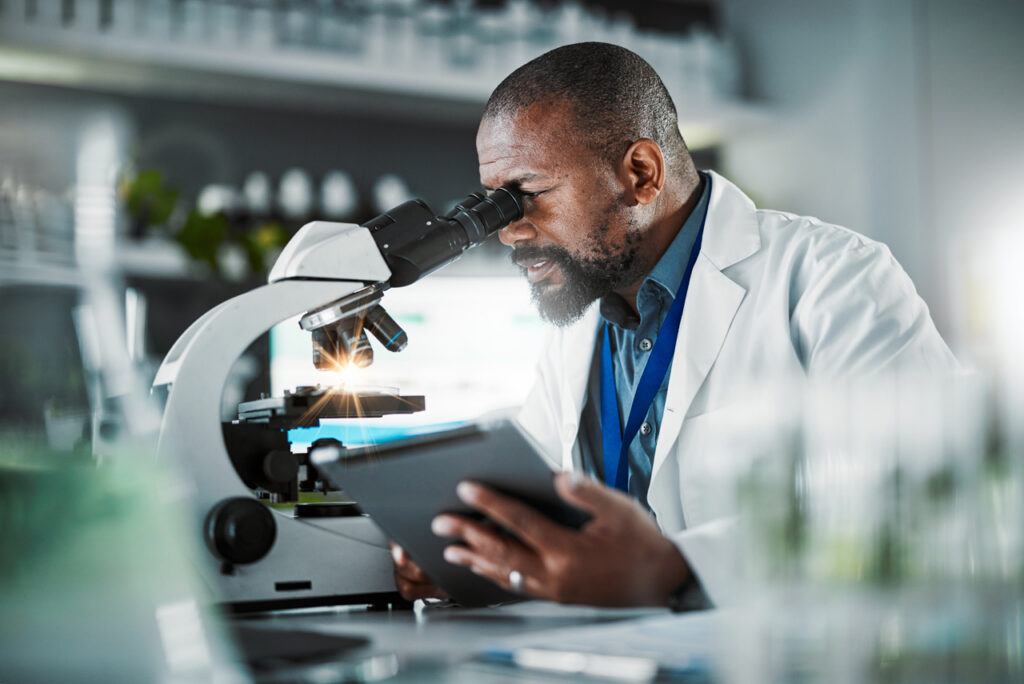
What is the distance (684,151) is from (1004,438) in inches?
49.6

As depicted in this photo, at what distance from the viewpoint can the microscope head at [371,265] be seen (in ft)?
3.49

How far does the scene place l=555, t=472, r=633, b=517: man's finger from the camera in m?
0.79

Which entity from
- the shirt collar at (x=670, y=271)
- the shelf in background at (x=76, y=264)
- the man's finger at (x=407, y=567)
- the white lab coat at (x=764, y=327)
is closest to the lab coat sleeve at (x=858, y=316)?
the white lab coat at (x=764, y=327)

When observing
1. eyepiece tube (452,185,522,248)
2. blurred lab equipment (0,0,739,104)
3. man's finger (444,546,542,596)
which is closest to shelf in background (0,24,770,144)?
blurred lab equipment (0,0,739,104)

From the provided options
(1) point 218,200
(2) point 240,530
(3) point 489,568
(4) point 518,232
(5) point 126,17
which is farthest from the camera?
(1) point 218,200

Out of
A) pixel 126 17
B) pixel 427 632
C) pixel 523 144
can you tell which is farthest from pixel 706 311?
pixel 126 17

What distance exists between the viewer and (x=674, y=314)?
1595 mm

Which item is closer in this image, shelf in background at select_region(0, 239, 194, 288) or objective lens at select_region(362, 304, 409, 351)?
objective lens at select_region(362, 304, 409, 351)

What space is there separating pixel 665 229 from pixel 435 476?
102 centimetres

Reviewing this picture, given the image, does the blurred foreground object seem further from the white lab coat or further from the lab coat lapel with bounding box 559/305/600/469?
the lab coat lapel with bounding box 559/305/600/469

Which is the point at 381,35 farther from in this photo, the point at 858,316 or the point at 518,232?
the point at 858,316

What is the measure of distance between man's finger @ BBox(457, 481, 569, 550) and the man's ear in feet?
3.13

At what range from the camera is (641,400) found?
1.54 m

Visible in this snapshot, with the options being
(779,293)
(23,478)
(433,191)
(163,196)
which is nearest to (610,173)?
(779,293)
